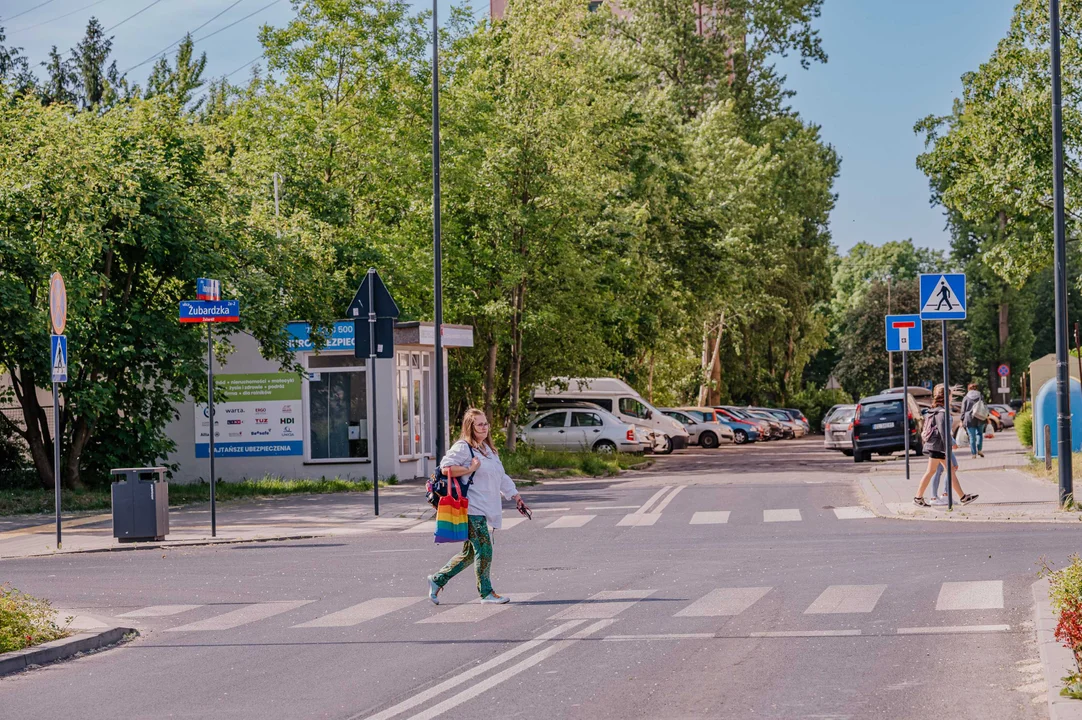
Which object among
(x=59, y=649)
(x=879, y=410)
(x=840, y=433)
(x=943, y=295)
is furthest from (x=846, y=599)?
(x=840, y=433)

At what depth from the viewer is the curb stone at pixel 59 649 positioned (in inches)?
383

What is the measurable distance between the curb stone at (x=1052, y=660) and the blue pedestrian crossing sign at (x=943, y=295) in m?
10.1

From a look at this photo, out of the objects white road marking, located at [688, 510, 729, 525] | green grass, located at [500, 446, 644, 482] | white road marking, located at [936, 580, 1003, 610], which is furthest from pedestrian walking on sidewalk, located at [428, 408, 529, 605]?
green grass, located at [500, 446, 644, 482]

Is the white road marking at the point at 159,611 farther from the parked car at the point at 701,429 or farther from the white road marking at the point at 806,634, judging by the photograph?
the parked car at the point at 701,429

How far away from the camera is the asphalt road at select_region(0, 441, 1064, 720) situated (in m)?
8.04

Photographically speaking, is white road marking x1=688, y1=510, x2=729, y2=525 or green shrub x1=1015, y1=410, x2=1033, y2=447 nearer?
white road marking x1=688, y1=510, x2=729, y2=525

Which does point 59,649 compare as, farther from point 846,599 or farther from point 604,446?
point 604,446

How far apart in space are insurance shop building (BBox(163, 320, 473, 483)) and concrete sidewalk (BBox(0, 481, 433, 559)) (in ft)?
8.66

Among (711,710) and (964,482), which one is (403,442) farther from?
(711,710)

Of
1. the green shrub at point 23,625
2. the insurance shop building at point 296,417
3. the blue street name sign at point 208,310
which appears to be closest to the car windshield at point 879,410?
the insurance shop building at point 296,417

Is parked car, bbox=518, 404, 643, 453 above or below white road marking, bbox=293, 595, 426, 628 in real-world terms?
above

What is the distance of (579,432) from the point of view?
139 ft

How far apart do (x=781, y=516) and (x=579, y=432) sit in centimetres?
2149

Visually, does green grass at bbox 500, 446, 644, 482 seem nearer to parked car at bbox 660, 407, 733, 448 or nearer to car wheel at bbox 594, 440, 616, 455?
car wheel at bbox 594, 440, 616, 455
